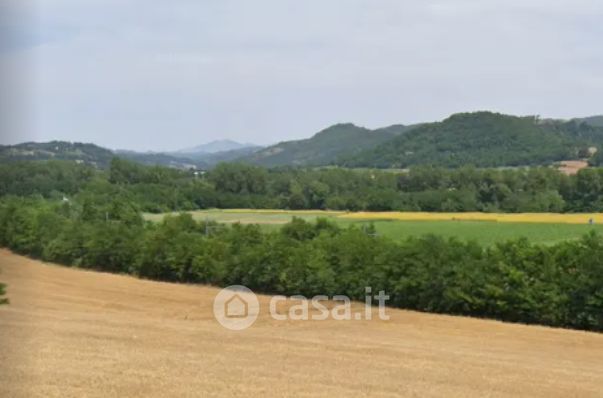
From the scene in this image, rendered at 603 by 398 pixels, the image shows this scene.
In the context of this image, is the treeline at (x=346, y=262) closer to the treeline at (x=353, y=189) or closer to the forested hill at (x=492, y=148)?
the treeline at (x=353, y=189)

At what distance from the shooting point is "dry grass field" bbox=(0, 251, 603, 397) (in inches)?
504

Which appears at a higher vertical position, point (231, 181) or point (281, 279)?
point (231, 181)

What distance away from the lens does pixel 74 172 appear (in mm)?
58094

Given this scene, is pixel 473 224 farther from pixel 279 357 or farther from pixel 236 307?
pixel 279 357

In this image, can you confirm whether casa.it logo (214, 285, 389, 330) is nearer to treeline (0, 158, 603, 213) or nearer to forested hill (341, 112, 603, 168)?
treeline (0, 158, 603, 213)

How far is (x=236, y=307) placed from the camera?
122ft

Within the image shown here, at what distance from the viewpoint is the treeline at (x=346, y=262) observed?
31.7m

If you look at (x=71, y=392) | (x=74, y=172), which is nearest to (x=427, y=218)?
(x=74, y=172)

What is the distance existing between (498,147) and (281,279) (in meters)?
152

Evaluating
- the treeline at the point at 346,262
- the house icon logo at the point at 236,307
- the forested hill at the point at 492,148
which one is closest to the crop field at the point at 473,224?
the treeline at the point at 346,262

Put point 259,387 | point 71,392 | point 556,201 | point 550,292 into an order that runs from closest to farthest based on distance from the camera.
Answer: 1. point 71,392
2. point 259,387
3. point 550,292
4. point 556,201

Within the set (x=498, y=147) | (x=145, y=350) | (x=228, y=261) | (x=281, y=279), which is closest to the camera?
(x=145, y=350)

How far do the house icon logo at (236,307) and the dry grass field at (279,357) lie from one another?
0.74 m

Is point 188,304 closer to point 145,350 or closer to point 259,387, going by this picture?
point 145,350
